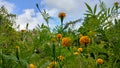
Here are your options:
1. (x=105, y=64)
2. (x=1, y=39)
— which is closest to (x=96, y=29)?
(x=105, y=64)

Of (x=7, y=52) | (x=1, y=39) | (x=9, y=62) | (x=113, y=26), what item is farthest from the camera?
(x=7, y=52)

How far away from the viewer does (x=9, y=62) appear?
74.0 inches

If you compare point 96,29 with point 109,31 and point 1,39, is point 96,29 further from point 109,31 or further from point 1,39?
point 1,39

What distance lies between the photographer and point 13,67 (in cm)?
190

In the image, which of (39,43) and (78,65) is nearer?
(78,65)

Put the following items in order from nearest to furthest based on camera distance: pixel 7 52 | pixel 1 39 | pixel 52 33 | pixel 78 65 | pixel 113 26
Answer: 1. pixel 78 65
2. pixel 113 26
3. pixel 1 39
4. pixel 52 33
5. pixel 7 52

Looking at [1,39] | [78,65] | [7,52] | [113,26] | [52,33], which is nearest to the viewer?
[78,65]

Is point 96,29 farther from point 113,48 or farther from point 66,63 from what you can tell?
point 66,63

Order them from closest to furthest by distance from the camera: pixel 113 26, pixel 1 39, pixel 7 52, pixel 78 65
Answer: pixel 78 65 → pixel 113 26 → pixel 1 39 → pixel 7 52

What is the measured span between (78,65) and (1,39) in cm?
73

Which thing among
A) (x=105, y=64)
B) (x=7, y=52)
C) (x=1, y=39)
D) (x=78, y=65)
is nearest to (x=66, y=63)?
(x=78, y=65)

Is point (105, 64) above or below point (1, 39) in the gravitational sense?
below

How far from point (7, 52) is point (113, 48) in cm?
104

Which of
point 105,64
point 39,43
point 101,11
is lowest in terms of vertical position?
point 105,64
